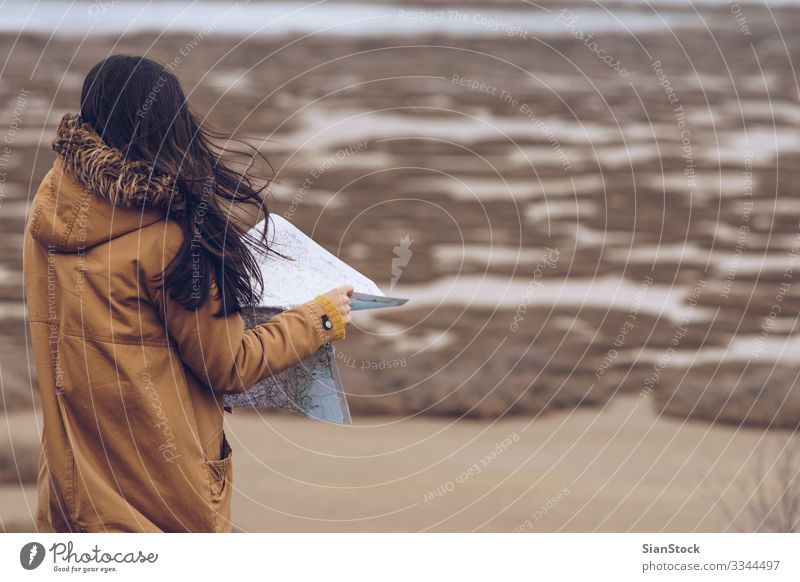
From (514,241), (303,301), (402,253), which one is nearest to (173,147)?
(303,301)

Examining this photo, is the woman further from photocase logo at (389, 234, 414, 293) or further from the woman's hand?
photocase logo at (389, 234, 414, 293)

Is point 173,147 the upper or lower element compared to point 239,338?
upper

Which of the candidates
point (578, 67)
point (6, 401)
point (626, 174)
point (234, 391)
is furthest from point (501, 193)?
point (234, 391)

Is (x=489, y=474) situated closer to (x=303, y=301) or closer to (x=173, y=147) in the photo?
(x=303, y=301)

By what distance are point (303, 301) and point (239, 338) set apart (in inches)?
16.4

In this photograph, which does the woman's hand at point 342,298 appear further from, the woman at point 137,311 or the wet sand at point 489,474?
the wet sand at point 489,474

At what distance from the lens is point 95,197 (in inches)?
105

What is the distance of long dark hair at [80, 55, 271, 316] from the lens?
2650 millimetres

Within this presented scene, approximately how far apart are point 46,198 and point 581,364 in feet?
19.0

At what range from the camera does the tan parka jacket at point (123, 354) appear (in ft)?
8.79
